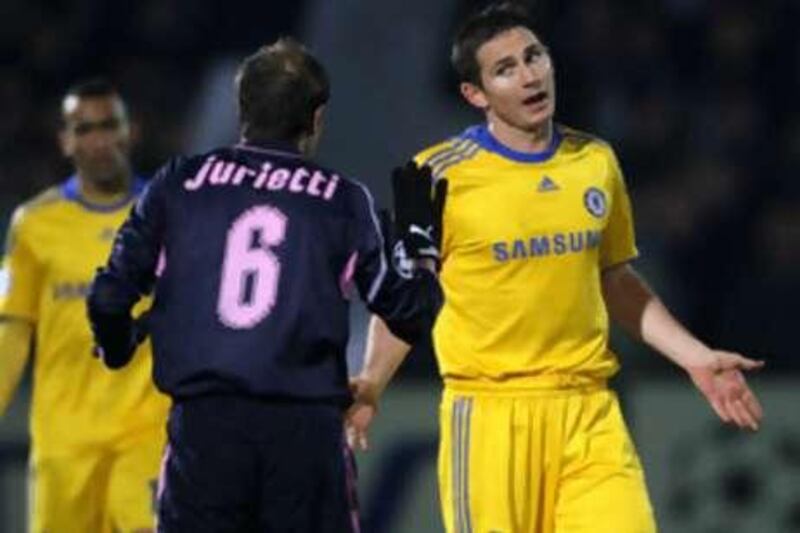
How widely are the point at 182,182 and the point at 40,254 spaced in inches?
105

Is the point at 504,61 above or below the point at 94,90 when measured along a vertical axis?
above

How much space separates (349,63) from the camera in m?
15.3

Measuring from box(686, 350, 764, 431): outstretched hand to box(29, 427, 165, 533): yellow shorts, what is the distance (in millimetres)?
2371

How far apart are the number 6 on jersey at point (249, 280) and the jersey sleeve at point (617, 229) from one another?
5.22 feet

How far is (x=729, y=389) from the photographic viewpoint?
7941 mm

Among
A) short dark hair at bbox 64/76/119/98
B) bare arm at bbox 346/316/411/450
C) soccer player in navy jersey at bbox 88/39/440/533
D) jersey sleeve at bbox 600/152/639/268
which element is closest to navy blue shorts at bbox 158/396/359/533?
soccer player in navy jersey at bbox 88/39/440/533

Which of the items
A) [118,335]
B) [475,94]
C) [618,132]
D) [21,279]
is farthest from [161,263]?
[618,132]

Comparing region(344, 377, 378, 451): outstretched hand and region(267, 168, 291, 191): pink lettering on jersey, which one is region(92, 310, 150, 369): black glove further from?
region(344, 377, 378, 451): outstretched hand

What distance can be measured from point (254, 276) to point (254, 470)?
1.59 ft

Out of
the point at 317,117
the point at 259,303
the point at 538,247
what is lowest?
the point at 259,303

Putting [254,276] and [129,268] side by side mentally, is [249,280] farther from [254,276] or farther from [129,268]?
[129,268]

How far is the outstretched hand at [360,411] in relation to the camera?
805 cm

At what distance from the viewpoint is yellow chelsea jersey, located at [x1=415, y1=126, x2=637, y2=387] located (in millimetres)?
8125

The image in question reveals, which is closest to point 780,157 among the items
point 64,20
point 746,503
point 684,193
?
point 684,193
